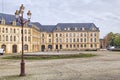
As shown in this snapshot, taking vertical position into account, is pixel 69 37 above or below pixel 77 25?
below

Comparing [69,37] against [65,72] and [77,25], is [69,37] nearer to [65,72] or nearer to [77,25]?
[77,25]

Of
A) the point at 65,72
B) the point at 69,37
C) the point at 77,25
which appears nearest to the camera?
the point at 65,72

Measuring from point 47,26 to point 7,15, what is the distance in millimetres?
49816

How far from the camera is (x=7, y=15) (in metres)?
101

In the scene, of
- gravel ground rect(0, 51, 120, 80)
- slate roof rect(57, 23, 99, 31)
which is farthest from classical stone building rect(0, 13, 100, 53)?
gravel ground rect(0, 51, 120, 80)

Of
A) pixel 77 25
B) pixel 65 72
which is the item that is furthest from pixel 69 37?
pixel 65 72

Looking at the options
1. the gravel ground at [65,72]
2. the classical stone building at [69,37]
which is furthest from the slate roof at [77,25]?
the gravel ground at [65,72]

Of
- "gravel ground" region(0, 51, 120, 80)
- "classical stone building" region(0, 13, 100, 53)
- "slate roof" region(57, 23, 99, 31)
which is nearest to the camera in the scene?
"gravel ground" region(0, 51, 120, 80)

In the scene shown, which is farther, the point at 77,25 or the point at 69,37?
the point at 69,37

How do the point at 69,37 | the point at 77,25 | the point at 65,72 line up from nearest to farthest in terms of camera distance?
the point at 65,72 → the point at 77,25 → the point at 69,37

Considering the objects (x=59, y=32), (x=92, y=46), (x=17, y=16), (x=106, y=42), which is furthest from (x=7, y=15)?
(x=106, y=42)

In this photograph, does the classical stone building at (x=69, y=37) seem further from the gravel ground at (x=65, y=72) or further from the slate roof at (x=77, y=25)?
the gravel ground at (x=65, y=72)

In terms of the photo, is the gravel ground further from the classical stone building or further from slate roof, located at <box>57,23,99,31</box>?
slate roof, located at <box>57,23,99,31</box>

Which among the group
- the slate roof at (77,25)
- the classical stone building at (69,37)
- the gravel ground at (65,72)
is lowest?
the gravel ground at (65,72)
